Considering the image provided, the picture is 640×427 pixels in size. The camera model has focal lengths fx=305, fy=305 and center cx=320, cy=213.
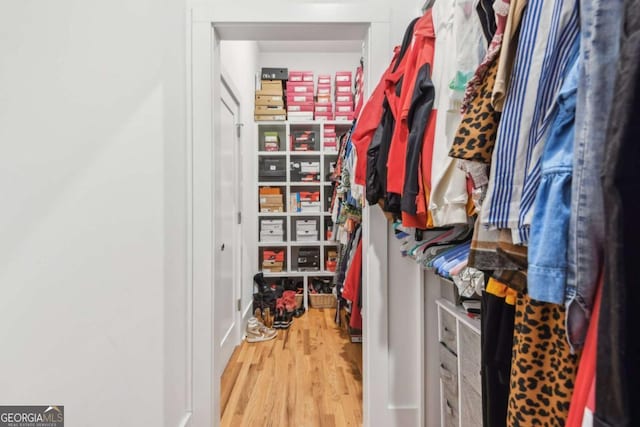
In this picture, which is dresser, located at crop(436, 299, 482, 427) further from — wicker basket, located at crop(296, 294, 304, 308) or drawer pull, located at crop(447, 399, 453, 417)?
wicker basket, located at crop(296, 294, 304, 308)

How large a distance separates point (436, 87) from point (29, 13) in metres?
1.26

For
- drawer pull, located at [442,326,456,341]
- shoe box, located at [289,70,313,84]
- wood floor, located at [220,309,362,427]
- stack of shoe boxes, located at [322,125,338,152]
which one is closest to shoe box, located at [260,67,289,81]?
shoe box, located at [289,70,313,84]

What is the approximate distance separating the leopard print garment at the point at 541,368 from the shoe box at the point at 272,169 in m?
3.04

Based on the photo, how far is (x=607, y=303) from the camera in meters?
0.34

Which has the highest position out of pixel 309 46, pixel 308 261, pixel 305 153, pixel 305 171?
pixel 309 46

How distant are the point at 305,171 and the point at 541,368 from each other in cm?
310

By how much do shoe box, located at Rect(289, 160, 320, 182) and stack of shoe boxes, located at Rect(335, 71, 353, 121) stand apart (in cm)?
62

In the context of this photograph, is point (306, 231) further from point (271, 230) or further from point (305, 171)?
point (305, 171)

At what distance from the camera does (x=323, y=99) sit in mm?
3537

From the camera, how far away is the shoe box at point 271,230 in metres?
3.39

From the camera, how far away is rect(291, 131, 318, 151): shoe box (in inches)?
136

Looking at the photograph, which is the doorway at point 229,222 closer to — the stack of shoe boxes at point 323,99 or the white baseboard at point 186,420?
the white baseboard at point 186,420

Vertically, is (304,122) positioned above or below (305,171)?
above

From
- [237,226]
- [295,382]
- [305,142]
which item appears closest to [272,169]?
[305,142]
